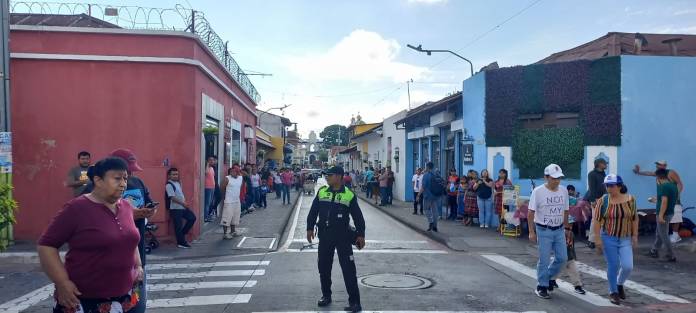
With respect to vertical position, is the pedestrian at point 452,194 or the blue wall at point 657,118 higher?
the blue wall at point 657,118

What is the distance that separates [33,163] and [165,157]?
292cm

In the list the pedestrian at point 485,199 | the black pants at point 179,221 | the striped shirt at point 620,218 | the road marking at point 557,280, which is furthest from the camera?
the pedestrian at point 485,199

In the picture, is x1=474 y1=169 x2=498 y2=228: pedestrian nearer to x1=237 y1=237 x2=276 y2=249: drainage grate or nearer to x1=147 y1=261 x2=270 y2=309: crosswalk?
x1=237 y1=237 x2=276 y2=249: drainage grate

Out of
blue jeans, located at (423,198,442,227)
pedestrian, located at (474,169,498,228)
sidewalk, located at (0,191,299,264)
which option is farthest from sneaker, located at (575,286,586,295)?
pedestrian, located at (474,169,498,228)

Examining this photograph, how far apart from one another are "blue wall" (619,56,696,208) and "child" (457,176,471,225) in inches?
173

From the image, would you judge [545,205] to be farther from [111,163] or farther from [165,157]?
[165,157]

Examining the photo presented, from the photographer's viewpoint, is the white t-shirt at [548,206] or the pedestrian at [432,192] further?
the pedestrian at [432,192]

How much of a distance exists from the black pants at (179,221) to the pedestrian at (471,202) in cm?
818

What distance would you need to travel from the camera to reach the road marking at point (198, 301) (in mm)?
6961

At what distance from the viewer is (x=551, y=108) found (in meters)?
15.1

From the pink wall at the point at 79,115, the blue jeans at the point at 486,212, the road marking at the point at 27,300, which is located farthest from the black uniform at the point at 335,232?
the blue jeans at the point at 486,212

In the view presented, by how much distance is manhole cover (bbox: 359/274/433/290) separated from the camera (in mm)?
7980

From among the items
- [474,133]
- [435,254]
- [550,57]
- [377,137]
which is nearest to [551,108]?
[474,133]

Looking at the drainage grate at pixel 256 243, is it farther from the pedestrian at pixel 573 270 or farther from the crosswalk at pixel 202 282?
the pedestrian at pixel 573 270
